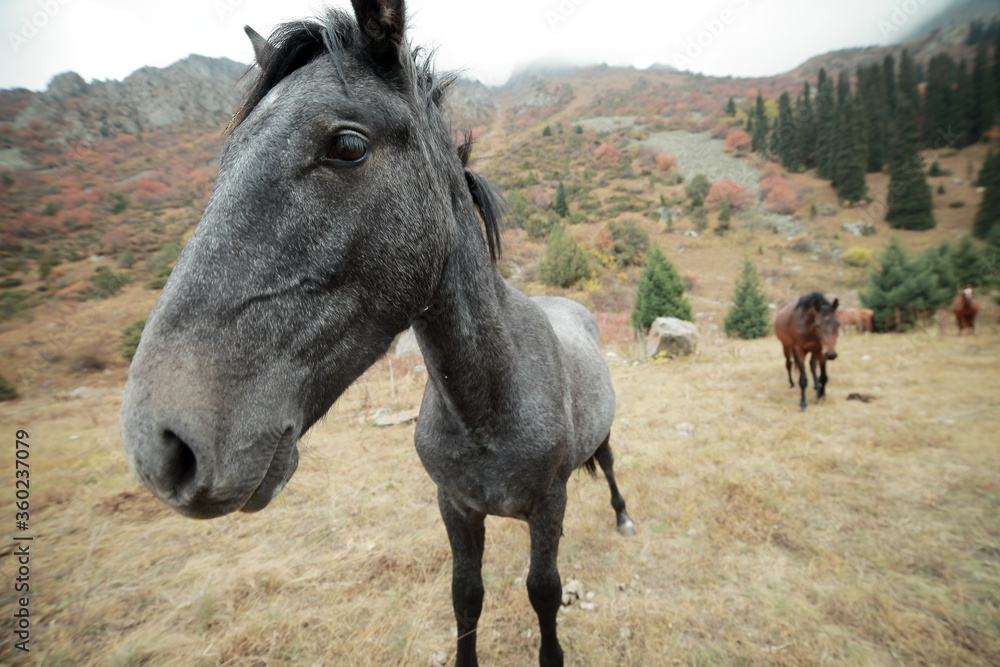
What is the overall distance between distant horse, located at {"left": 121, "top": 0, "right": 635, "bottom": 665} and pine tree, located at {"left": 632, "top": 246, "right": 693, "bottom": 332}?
46.8 ft

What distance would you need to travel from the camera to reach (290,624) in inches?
119

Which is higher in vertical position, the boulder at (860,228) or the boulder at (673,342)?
the boulder at (673,342)

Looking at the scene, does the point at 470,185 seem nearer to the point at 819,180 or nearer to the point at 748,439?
the point at 748,439

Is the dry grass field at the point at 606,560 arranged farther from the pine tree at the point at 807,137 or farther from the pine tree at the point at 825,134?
the pine tree at the point at 807,137

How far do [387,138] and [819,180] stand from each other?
228ft

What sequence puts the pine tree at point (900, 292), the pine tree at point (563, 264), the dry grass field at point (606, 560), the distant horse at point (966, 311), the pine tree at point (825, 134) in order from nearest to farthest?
the dry grass field at point (606, 560) < the distant horse at point (966, 311) < the pine tree at point (900, 292) < the pine tree at point (563, 264) < the pine tree at point (825, 134)

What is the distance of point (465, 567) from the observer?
2369mm

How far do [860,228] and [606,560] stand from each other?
2011 inches

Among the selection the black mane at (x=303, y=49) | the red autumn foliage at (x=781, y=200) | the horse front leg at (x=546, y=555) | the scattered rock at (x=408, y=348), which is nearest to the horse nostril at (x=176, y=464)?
the black mane at (x=303, y=49)

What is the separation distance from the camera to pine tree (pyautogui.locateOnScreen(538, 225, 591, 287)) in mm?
24422

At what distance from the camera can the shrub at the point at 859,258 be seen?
102ft

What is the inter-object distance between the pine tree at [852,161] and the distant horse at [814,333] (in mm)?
51865

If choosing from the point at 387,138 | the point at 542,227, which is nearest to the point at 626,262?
the point at 542,227

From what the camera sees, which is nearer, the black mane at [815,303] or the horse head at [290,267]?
the horse head at [290,267]
